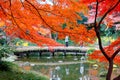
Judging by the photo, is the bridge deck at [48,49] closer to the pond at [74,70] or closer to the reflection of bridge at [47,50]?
the reflection of bridge at [47,50]

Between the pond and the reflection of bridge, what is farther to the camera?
the reflection of bridge

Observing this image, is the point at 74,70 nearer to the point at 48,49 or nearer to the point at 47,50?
the point at 48,49

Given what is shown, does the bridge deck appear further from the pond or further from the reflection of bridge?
the pond

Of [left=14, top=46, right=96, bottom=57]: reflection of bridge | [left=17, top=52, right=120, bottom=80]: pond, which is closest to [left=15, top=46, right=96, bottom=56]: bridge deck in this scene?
[left=14, top=46, right=96, bottom=57]: reflection of bridge

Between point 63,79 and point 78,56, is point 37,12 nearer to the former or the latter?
point 63,79

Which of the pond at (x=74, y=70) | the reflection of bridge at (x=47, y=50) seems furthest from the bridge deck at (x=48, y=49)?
the pond at (x=74, y=70)

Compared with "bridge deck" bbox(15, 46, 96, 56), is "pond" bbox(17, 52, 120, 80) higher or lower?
lower

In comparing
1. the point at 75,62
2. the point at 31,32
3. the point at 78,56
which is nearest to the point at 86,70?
the point at 75,62

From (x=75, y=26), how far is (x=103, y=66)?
10652mm

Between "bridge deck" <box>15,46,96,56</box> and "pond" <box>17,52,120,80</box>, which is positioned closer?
"pond" <box>17,52,120,80</box>

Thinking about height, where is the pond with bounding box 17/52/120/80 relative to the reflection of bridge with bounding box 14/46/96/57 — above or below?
below

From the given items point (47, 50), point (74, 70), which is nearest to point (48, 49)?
point (47, 50)

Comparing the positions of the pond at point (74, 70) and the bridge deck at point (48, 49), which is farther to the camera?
the bridge deck at point (48, 49)

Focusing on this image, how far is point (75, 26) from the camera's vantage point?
5734 millimetres
